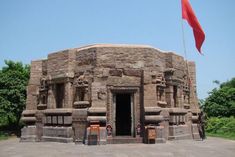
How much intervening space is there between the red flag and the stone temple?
40.3 inches

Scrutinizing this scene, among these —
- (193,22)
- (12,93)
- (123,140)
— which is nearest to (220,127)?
(123,140)

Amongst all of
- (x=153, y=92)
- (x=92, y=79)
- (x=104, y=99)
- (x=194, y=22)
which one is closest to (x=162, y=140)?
(x=153, y=92)

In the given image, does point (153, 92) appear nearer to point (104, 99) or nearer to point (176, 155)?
point (104, 99)

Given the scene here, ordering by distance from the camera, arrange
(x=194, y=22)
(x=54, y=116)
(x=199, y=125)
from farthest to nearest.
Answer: (x=199, y=125) < (x=54, y=116) < (x=194, y=22)

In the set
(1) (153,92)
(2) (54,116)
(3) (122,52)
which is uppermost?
(3) (122,52)

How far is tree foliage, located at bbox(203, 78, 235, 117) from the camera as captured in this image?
97.7 feet

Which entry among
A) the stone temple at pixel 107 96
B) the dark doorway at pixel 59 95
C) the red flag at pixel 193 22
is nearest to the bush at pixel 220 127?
the stone temple at pixel 107 96

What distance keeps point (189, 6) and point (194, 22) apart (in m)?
0.67

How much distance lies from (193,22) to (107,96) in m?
4.65

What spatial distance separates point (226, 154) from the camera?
27.9 ft

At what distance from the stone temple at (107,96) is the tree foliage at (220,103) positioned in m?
17.4

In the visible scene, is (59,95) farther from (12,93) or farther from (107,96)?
(12,93)

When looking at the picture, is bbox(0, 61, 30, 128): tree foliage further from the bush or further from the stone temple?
the bush

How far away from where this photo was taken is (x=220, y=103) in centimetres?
3108
